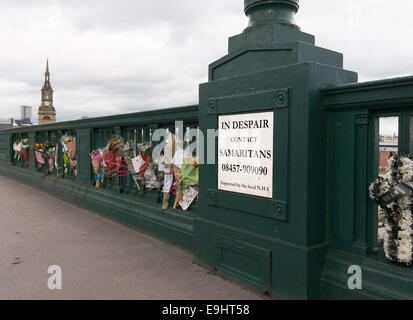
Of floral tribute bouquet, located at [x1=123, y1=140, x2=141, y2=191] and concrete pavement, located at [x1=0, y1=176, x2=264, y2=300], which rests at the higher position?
floral tribute bouquet, located at [x1=123, y1=140, x2=141, y2=191]

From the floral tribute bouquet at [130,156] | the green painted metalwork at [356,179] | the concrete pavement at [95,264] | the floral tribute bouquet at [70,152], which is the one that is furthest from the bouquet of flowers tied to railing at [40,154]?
the green painted metalwork at [356,179]

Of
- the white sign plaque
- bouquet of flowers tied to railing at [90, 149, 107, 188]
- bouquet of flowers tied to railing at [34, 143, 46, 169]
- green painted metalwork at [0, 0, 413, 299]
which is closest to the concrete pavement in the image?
green painted metalwork at [0, 0, 413, 299]

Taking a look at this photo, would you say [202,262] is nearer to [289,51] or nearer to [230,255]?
[230,255]

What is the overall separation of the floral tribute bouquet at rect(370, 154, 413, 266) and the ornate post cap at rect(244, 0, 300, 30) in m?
2.01

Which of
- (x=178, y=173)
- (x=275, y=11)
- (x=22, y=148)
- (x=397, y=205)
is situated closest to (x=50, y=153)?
(x=22, y=148)

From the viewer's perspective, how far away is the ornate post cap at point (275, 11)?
13.1ft

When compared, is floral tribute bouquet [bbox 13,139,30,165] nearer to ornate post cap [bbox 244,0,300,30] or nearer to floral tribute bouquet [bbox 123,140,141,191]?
floral tribute bouquet [bbox 123,140,141,191]

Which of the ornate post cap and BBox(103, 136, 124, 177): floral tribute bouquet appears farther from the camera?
BBox(103, 136, 124, 177): floral tribute bouquet

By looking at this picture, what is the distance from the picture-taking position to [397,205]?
3115 millimetres

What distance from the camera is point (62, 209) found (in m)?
8.35

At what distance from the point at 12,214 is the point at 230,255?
19.1 ft

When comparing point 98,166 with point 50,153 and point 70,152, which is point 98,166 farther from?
point 50,153

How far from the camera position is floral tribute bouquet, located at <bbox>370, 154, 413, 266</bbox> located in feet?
9.94

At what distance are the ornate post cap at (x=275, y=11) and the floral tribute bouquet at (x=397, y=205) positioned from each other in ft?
6.58
